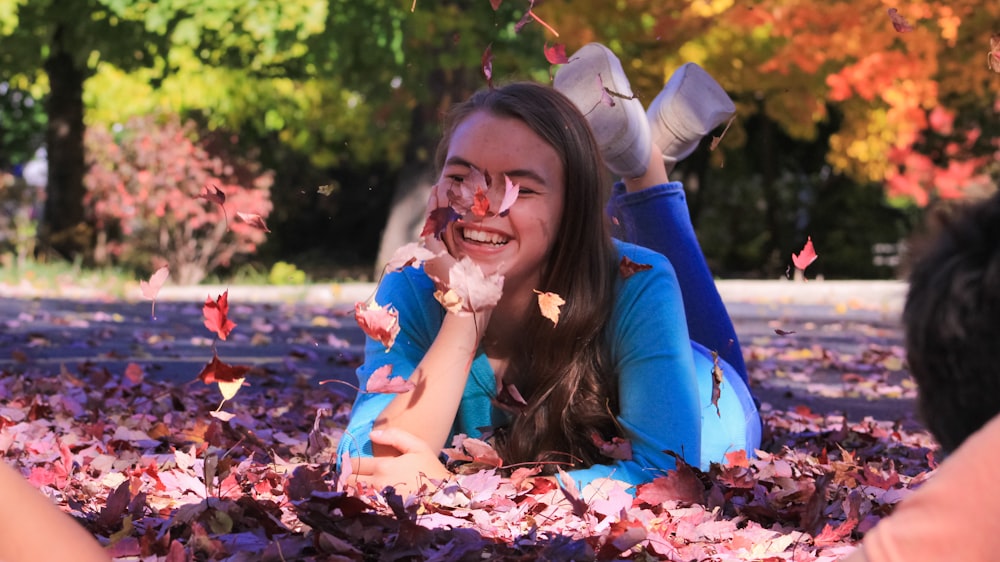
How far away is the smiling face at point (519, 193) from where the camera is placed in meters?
2.90

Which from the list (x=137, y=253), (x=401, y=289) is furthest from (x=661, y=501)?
(x=137, y=253)

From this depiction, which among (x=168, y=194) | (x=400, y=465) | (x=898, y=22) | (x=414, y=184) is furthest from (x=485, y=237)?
(x=414, y=184)

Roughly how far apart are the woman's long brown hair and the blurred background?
21.3ft

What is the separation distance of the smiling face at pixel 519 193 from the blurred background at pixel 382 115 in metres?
6.64

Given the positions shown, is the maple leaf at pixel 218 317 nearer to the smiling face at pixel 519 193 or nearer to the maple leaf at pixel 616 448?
the smiling face at pixel 519 193

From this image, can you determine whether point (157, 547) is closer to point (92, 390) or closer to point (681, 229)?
point (681, 229)

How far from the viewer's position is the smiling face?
2896 millimetres

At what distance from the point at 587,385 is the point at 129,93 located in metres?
15.2

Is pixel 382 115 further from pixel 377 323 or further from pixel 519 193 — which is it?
pixel 377 323

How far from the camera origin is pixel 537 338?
3.10 meters

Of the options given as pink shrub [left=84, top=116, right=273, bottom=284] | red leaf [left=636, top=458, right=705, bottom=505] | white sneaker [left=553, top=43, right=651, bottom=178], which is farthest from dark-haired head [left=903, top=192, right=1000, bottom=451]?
pink shrub [left=84, top=116, right=273, bottom=284]

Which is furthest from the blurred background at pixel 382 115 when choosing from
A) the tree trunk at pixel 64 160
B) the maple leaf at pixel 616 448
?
the maple leaf at pixel 616 448

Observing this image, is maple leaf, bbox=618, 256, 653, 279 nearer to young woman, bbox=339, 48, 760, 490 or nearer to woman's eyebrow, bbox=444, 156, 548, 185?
young woman, bbox=339, 48, 760, 490

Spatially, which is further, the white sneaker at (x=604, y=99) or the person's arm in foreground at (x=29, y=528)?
the white sneaker at (x=604, y=99)
